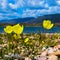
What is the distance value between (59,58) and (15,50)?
2.04m

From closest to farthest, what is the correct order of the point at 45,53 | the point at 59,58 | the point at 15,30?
the point at 15,30 < the point at 59,58 < the point at 45,53

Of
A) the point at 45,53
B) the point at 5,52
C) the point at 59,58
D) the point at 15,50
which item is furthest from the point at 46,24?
the point at 45,53

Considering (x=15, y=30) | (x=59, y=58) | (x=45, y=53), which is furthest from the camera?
(x=45, y=53)

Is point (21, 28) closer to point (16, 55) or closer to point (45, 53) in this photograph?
point (16, 55)

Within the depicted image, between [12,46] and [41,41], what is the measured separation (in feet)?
1.34

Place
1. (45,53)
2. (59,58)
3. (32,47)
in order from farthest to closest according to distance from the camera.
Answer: (45,53), (59,58), (32,47)

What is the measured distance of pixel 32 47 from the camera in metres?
4.31

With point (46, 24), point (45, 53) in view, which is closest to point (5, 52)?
point (46, 24)

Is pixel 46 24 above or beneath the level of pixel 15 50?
above

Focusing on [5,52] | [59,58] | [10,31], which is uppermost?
[10,31]

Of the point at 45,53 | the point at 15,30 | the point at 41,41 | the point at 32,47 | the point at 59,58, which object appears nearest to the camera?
the point at 15,30

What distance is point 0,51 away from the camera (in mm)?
4543

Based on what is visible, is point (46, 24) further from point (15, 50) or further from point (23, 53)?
point (23, 53)

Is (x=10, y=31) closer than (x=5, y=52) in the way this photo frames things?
Yes
